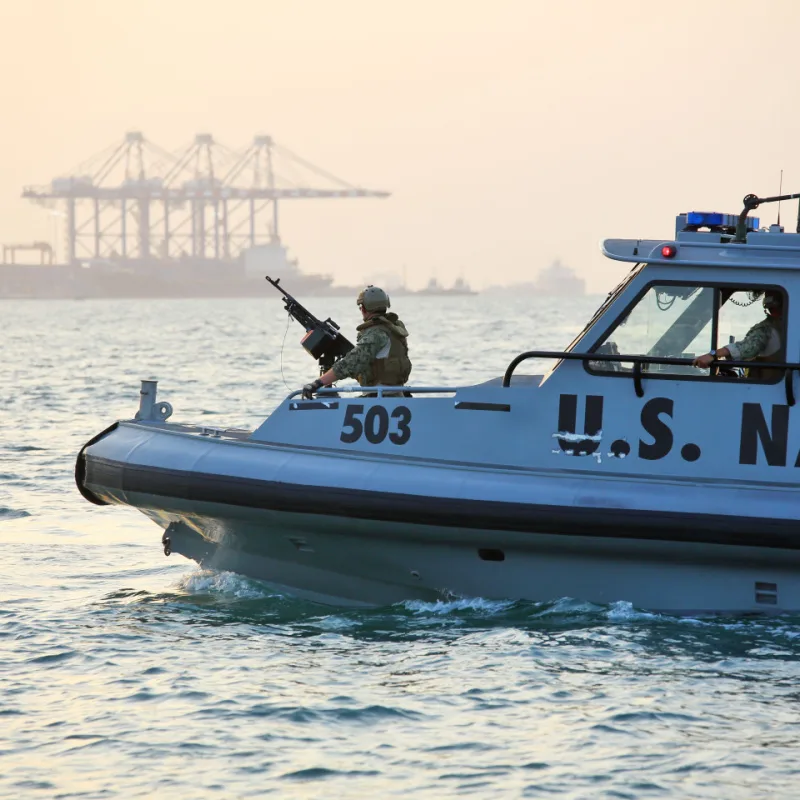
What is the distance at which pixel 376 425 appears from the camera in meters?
7.44

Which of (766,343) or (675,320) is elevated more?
(675,320)

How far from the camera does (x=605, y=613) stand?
23.3 ft

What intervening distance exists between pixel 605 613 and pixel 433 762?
1792 millimetres

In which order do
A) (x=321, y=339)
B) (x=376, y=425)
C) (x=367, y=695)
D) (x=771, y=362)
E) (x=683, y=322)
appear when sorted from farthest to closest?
(x=321, y=339) < (x=376, y=425) < (x=683, y=322) < (x=771, y=362) < (x=367, y=695)

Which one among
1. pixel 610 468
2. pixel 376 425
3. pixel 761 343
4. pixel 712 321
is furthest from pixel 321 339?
pixel 761 343

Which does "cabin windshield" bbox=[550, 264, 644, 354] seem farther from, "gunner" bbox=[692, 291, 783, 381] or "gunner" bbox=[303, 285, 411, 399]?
"gunner" bbox=[303, 285, 411, 399]

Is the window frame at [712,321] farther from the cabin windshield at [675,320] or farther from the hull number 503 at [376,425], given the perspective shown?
the hull number 503 at [376,425]

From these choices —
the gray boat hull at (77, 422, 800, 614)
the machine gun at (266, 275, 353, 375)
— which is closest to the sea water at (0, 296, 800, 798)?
the gray boat hull at (77, 422, 800, 614)

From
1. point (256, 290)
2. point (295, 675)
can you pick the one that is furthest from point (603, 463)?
point (256, 290)

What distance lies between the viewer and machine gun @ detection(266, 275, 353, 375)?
27.1 ft

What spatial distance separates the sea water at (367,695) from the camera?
5.45 metres

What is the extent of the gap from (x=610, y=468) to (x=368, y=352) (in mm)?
1511

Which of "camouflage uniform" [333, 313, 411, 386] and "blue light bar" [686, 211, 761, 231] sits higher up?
"blue light bar" [686, 211, 761, 231]

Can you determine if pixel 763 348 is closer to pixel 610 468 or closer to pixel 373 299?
pixel 610 468
